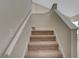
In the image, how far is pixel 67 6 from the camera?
7.41 meters

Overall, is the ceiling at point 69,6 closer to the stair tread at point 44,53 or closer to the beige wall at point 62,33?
the beige wall at point 62,33

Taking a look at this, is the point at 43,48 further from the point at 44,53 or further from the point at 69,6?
the point at 69,6

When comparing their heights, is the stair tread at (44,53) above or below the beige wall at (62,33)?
below

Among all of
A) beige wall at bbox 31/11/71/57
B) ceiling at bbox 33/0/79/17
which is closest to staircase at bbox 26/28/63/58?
beige wall at bbox 31/11/71/57

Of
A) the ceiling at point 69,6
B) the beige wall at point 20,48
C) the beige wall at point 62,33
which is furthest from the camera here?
the ceiling at point 69,6

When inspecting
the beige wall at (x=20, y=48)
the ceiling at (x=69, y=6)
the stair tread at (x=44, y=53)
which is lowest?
the stair tread at (x=44, y=53)

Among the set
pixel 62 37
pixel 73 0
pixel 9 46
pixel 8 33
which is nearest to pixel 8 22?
pixel 8 33

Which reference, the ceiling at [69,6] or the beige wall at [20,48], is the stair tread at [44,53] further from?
the ceiling at [69,6]

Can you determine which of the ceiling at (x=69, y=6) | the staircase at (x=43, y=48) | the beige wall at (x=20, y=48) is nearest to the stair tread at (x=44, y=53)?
the staircase at (x=43, y=48)

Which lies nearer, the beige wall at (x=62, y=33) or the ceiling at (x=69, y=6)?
the beige wall at (x=62, y=33)

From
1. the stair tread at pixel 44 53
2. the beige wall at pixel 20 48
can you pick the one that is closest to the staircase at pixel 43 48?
the stair tread at pixel 44 53

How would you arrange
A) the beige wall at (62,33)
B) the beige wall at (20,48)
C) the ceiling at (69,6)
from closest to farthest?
the beige wall at (20,48), the beige wall at (62,33), the ceiling at (69,6)

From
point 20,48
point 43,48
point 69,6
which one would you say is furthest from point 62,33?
point 69,6

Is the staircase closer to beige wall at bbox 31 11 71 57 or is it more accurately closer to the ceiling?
beige wall at bbox 31 11 71 57
